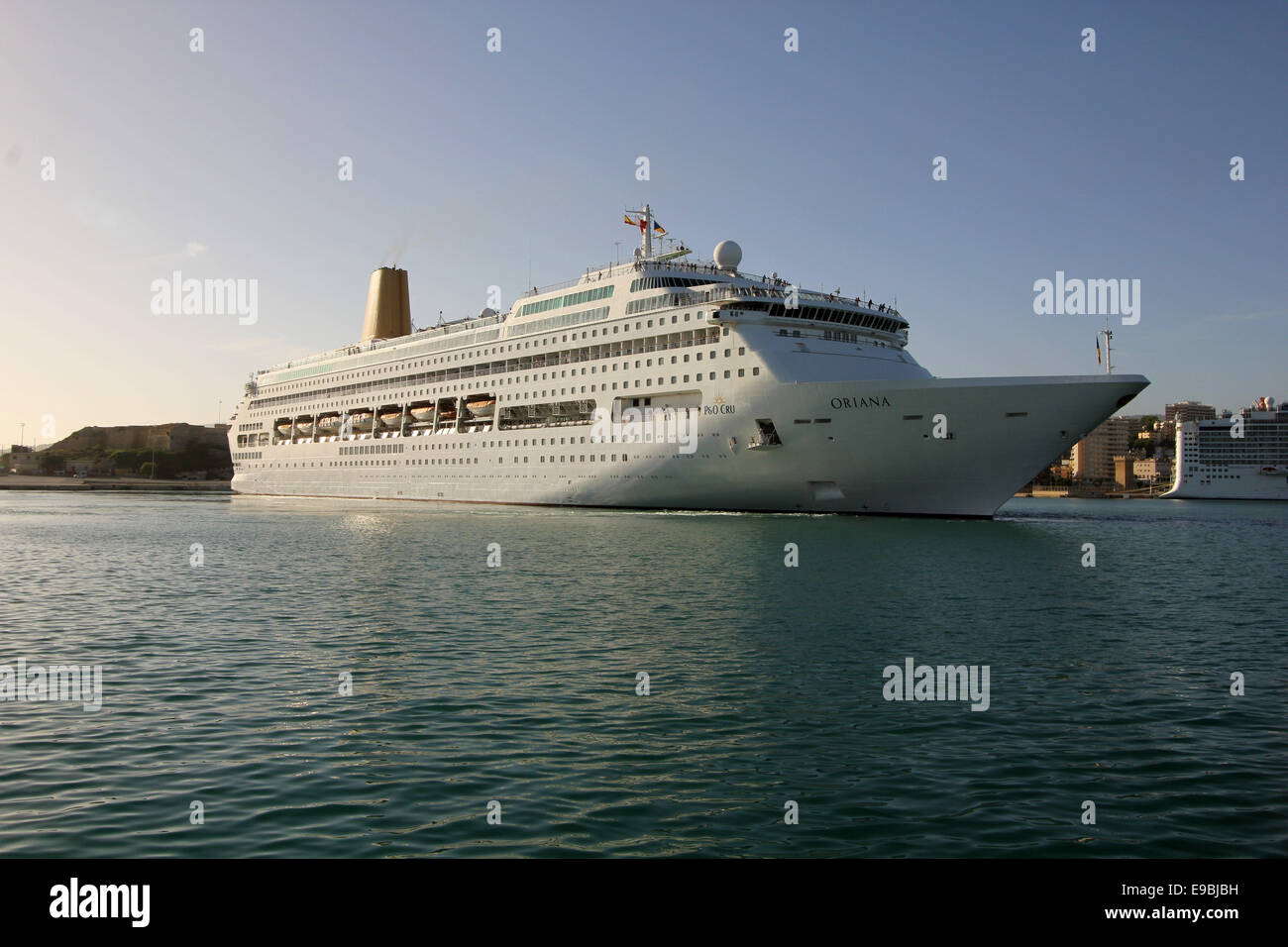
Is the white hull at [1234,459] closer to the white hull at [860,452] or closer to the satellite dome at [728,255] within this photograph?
the satellite dome at [728,255]

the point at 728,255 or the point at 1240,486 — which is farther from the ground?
the point at 728,255

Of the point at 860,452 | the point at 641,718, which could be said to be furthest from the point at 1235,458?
the point at 641,718

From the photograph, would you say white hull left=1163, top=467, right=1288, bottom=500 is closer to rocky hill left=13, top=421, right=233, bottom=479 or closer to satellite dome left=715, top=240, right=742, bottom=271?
satellite dome left=715, top=240, right=742, bottom=271

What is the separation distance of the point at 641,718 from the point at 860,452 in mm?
32864

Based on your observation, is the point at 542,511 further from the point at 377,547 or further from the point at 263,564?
the point at 263,564

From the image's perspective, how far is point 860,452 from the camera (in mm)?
41000

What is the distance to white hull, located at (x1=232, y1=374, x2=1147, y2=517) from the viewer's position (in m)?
37.4

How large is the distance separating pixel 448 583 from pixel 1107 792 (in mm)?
16923

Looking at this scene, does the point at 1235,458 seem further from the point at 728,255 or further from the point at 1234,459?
the point at 728,255

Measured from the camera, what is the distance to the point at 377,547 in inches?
1268

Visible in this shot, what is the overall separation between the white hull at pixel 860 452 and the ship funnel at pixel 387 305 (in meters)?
38.6

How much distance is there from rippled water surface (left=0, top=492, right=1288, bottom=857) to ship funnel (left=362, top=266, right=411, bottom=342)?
219 ft

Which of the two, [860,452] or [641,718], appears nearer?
[641,718]

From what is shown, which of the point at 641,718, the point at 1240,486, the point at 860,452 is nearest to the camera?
the point at 641,718
